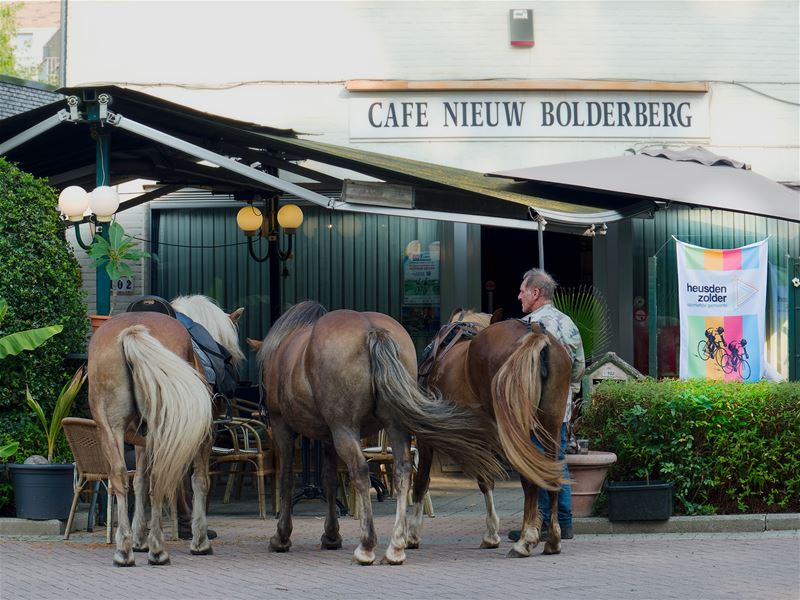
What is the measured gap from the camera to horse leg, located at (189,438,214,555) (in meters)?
8.17

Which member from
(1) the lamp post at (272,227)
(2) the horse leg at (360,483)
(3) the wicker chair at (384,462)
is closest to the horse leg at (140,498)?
(2) the horse leg at (360,483)

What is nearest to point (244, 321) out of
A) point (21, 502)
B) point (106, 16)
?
point (106, 16)

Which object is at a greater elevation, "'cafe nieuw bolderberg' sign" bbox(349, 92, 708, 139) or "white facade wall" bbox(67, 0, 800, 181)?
"white facade wall" bbox(67, 0, 800, 181)

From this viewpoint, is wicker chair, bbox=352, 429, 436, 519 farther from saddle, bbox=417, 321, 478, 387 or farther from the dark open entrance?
the dark open entrance

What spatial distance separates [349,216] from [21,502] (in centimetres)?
638

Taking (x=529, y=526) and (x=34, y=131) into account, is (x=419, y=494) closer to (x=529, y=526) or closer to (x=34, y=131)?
(x=529, y=526)

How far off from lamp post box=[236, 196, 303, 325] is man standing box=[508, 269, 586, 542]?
15.5 ft

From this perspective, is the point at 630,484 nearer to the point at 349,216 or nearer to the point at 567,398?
the point at 567,398

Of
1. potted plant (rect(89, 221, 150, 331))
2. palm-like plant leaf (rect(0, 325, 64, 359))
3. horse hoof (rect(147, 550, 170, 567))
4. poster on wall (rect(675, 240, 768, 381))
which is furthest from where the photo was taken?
poster on wall (rect(675, 240, 768, 381))

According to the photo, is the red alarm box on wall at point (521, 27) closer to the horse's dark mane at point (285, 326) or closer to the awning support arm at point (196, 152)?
the awning support arm at point (196, 152)

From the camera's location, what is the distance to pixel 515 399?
25.1 feet

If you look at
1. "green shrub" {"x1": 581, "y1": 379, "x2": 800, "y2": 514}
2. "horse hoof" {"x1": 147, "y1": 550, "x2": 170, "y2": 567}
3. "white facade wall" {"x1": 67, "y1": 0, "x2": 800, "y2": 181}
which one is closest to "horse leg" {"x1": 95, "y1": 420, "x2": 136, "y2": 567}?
"horse hoof" {"x1": 147, "y1": 550, "x2": 170, "y2": 567}

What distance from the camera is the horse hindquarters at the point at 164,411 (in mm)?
7660

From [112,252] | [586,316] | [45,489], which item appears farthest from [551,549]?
[112,252]
